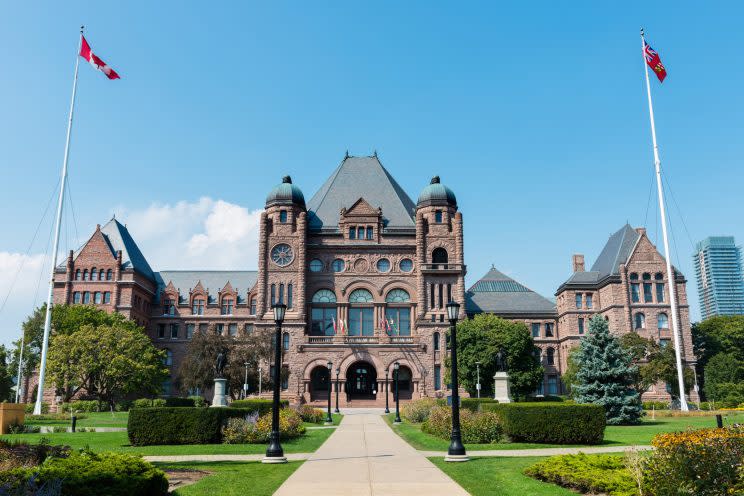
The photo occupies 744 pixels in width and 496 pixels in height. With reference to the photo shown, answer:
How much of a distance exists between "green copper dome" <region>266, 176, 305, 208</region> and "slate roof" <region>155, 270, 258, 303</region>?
59.8 feet

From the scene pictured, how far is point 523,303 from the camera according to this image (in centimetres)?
7806

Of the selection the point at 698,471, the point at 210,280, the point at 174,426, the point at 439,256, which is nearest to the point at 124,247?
the point at 210,280

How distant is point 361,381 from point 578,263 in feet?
109

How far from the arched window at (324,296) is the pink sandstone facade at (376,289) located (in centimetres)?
17

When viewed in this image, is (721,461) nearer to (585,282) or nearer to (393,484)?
(393,484)

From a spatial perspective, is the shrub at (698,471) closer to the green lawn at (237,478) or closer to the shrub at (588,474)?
the shrub at (588,474)

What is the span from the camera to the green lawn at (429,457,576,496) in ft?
42.8

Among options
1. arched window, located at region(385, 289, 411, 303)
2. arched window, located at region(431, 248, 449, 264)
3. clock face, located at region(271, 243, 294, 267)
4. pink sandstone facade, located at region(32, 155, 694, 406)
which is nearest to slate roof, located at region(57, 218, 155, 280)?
pink sandstone facade, located at region(32, 155, 694, 406)

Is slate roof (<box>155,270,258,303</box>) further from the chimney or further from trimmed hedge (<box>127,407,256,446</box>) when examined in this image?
trimmed hedge (<box>127,407,256,446</box>)

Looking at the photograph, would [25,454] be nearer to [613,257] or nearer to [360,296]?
[360,296]

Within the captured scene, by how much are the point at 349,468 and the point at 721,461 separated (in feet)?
31.1

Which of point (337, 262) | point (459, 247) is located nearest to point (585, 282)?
point (459, 247)

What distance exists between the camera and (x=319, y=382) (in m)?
67.9

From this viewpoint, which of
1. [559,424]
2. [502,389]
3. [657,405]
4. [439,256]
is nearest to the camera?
[559,424]
